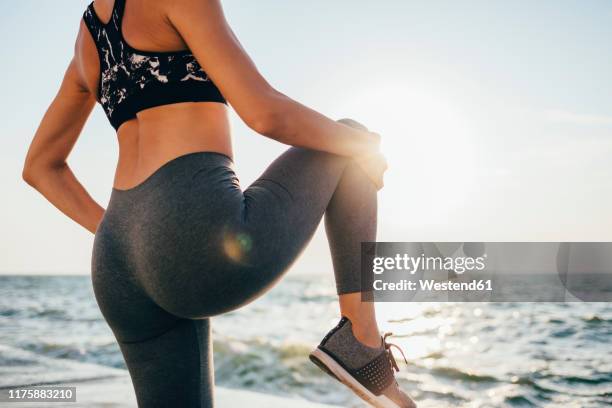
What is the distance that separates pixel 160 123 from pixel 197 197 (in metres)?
0.25

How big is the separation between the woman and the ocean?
393 centimetres

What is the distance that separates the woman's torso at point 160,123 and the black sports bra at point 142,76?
2cm

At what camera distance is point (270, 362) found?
7.85 meters

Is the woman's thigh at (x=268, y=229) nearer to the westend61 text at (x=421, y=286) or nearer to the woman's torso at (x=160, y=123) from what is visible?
the woman's torso at (x=160, y=123)

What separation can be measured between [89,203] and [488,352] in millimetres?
8426

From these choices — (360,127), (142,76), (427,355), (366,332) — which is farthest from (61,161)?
(427,355)

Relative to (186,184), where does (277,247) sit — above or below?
below

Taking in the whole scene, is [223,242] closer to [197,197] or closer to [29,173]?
[197,197]

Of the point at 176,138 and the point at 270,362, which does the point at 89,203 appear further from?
the point at 270,362

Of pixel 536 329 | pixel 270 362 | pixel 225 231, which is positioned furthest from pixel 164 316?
pixel 536 329

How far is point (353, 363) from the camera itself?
1.82m

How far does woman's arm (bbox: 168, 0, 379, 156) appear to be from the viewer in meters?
1.41

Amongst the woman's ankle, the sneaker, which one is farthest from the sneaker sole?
the woman's ankle

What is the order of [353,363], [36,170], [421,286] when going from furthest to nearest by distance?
[421,286] → [36,170] → [353,363]
